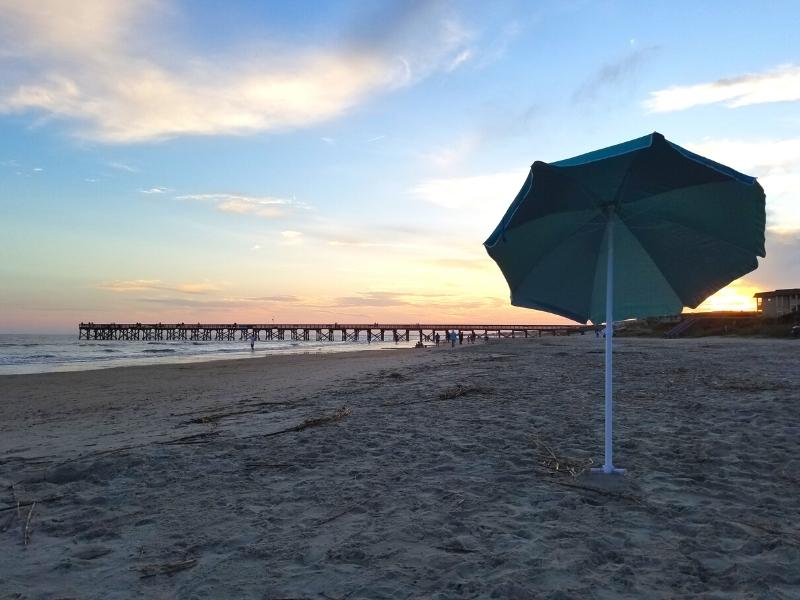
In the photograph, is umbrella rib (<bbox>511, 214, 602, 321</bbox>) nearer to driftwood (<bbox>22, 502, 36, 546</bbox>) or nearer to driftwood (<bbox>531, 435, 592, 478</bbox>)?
driftwood (<bbox>531, 435, 592, 478</bbox>)

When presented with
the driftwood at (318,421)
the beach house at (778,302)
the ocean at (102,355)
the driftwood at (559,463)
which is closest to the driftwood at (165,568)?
the driftwood at (559,463)

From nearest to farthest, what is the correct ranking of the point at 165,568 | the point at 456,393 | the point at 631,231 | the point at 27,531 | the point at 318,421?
the point at 165,568 < the point at 27,531 < the point at 631,231 < the point at 318,421 < the point at 456,393

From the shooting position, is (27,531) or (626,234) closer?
(27,531)

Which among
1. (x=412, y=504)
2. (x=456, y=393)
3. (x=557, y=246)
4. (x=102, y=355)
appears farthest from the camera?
(x=102, y=355)

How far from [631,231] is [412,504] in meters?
2.90

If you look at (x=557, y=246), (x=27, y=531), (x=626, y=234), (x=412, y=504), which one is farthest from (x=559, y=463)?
(x=27, y=531)

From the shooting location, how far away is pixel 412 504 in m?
4.00

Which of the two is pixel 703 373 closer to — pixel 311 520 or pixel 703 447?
pixel 703 447

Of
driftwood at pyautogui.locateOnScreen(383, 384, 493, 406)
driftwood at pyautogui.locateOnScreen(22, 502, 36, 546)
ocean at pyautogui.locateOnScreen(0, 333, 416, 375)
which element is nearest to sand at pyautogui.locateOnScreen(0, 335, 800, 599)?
driftwood at pyautogui.locateOnScreen(22, 502, 36, 546)

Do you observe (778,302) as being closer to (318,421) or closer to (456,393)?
(456,393)

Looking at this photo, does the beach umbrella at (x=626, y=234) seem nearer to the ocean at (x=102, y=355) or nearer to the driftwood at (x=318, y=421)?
the driftwood at (x=318, y=421)

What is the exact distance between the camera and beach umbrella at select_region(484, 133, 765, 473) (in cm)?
391

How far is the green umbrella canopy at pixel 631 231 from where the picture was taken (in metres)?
3.90

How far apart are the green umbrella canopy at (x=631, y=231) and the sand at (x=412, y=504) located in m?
1.58
